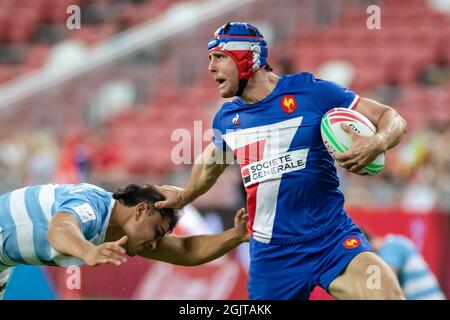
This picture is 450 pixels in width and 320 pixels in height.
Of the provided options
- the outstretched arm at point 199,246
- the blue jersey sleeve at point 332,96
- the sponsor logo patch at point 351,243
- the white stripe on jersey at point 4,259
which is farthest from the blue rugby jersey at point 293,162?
the white stripe on jersey at point 4,259

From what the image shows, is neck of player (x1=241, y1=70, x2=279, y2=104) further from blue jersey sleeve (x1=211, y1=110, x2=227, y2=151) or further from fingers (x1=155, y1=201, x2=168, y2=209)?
fingers (x1=155, y1=201, x2=168, y2=209)

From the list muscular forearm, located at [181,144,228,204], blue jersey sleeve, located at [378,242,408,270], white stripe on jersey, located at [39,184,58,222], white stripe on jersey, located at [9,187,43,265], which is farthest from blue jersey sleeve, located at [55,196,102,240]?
blue jersey sleeve, located at [378,242,408,270]

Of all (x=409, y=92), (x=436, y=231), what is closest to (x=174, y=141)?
(x=409, y=92)

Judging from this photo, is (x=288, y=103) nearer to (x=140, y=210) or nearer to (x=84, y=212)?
(x=140, y=210)

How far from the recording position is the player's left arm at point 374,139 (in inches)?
255

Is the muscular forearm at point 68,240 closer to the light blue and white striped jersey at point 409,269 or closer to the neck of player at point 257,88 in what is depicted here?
the neck of player at point 257,88

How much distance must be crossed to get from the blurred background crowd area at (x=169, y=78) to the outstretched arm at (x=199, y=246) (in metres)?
6.83

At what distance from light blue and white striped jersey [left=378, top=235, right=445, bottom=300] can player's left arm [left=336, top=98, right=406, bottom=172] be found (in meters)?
2.55

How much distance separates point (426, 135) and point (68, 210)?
838 centimetres

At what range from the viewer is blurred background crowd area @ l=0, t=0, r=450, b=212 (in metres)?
15.9

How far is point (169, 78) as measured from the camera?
17.9m

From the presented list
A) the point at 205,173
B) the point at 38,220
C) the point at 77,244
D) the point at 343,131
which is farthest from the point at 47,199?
the point at 343,131

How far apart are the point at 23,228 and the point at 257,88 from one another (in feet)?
5.76

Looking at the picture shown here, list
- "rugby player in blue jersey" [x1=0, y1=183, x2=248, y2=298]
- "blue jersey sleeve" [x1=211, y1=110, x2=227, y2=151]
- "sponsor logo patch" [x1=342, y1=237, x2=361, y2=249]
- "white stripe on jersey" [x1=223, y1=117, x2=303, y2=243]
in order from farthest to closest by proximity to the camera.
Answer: "blue jersey sleeve" [x1=211, y1=110, x2=227, y2=151]
"white stripe on jersey" [x1=223, y1=117, x2=303, y2=243]
"sponsor logo patch" [x1=342, y1=237, x2=361, y2=249]
"rugby player in blue jersey" [x1=0, y1=183, x2=248, y2=298]
